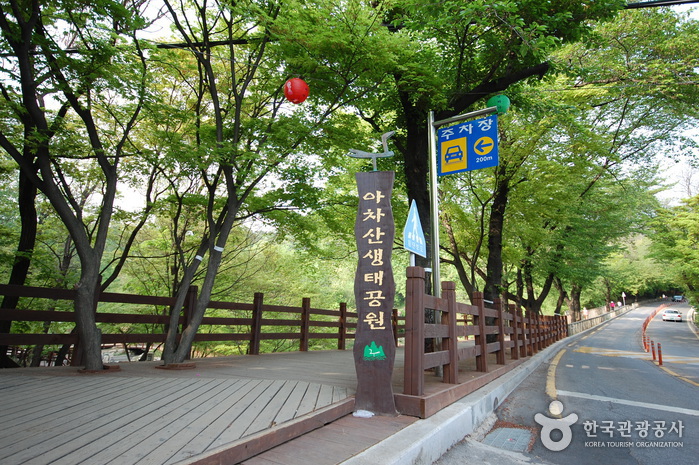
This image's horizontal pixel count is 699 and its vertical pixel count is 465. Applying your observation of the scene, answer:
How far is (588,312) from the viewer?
37844 millimetres

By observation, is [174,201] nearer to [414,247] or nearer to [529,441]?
[414,247]

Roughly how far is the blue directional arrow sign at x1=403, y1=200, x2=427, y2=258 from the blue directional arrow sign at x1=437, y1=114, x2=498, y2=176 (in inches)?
73.2

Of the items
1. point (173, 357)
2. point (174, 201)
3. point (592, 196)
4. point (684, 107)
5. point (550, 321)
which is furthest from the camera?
point (592, 196)

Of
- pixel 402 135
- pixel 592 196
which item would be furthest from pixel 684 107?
pixel 402 135

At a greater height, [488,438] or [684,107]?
[684,107]

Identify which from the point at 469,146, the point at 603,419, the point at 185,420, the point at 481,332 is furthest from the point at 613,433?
the point at 185,420

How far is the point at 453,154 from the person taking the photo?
6.12m

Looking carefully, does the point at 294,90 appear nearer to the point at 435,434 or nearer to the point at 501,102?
the point at 501,102

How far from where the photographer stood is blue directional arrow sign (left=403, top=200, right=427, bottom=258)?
424 centimetres

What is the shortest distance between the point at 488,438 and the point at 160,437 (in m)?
3.26

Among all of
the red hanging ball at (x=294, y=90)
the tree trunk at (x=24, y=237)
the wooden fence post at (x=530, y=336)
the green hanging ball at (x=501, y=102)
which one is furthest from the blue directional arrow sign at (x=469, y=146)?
the tree trunk at (x=24, y=237)

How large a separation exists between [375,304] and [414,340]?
541 mm

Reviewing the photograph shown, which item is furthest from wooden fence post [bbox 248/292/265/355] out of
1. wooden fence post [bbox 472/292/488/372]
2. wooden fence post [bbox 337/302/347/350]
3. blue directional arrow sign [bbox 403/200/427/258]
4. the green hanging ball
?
the green hanging ball

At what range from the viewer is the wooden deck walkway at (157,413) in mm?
2271
